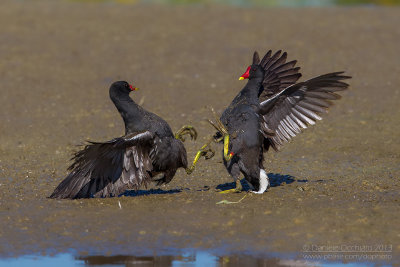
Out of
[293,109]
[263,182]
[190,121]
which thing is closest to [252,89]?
[293,109]

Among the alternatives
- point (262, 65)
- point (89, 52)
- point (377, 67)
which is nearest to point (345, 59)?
point (377, 67)

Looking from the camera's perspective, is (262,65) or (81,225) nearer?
(81,225)

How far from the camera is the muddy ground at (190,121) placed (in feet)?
26.4

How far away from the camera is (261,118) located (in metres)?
9.34

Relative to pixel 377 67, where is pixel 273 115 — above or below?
below

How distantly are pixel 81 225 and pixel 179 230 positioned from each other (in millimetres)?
1000

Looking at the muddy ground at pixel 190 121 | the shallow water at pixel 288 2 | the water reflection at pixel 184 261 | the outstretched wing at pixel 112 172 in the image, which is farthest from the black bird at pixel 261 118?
the shallow water at pixel 288 2

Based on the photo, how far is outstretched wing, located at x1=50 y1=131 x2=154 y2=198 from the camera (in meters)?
8.94

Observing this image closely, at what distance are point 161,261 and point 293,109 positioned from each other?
2.87m

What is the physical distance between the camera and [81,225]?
27.2 ft

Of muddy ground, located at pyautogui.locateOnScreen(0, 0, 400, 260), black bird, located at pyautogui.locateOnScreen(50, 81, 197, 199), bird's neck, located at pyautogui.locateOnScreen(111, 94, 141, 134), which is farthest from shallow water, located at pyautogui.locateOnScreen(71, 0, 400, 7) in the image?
black bird, located at pyautogui.locateOnScreen(50, 81, 197, 199)

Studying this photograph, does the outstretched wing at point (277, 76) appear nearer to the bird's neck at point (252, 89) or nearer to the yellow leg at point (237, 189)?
the bird's neck at point (252, 89)

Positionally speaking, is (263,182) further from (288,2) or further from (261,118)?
(288,2)

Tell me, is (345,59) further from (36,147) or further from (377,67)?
(36,147)
